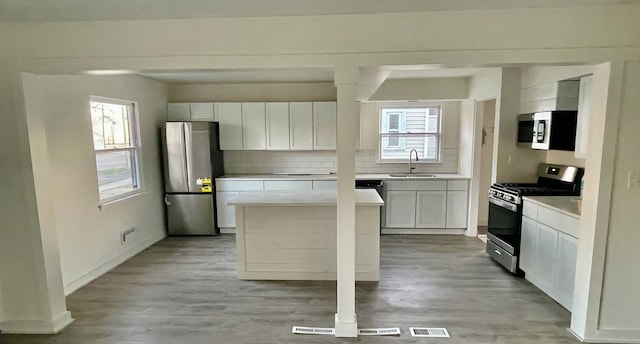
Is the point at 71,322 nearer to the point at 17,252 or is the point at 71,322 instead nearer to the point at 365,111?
the point at 17,252

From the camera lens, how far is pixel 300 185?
5.16m

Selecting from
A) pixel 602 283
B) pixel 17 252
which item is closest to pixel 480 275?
pixel 602 283

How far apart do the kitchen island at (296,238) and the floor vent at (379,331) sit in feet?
2.86

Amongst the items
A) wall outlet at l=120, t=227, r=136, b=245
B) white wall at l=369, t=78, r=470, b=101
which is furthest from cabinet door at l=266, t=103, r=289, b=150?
wall outlet at l=120, t=227, r=136, b=245

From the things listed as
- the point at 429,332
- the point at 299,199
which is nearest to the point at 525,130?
the point at 429,332

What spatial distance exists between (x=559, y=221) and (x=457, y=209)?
2.10 meters

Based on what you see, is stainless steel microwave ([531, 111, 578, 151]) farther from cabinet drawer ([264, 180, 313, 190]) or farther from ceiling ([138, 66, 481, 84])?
cabinet drawer ([264, 180, 313, 190])

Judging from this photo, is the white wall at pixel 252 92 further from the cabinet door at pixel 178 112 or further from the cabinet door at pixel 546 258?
the cabinet door at pixel 546 258

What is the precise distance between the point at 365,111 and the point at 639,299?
13.1 feet

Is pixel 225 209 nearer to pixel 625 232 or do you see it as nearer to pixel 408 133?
pixel 408 133

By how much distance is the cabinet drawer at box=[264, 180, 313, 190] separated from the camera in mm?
5145

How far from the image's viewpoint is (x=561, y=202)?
3180mm

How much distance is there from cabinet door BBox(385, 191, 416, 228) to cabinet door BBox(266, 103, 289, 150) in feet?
6.02

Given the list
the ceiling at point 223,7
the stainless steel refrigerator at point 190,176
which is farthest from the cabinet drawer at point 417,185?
the ceiling at point 223,7
